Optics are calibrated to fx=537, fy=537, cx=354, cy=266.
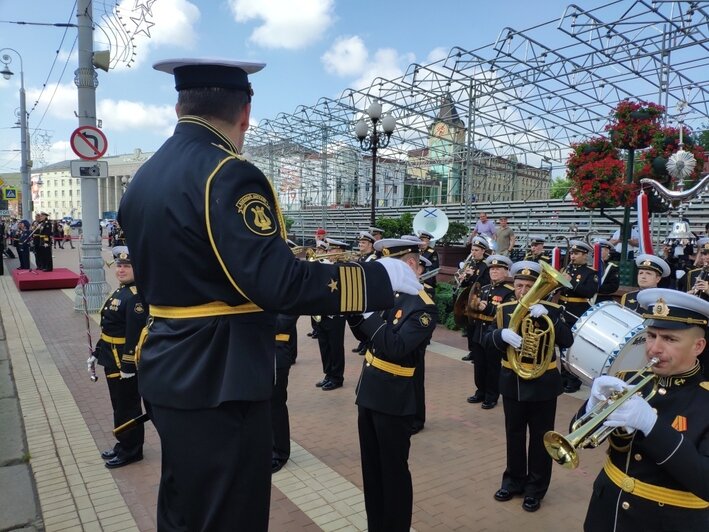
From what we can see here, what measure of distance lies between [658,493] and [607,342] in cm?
184

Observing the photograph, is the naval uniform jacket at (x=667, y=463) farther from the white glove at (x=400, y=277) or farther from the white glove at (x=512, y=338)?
the white glove at (x=512, y=338)

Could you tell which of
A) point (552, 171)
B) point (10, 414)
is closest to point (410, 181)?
point (552, 171)

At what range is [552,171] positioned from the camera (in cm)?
2816

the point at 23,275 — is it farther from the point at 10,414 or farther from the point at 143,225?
the point at 143,225

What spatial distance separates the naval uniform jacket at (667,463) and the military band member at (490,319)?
4.26 metres

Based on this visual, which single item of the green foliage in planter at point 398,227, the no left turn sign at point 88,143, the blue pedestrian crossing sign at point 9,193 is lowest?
the green foliage in planter at point 398,227

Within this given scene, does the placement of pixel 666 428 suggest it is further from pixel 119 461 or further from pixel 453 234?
pixel 453 234

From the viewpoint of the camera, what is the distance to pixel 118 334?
17.1 ft

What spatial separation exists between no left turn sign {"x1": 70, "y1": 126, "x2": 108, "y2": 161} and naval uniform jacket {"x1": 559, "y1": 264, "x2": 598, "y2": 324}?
9593 millimetres

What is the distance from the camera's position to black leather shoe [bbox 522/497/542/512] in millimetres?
4430

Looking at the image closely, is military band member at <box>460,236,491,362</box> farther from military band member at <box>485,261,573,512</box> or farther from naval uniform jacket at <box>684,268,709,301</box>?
military band member at <box>485,261,573,512</box>

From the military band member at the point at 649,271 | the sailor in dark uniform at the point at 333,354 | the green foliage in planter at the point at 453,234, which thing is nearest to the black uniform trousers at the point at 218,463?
the military band member at the point at 649,271

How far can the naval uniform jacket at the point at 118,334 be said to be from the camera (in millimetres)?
4945

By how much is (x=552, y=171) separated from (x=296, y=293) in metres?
28.9
